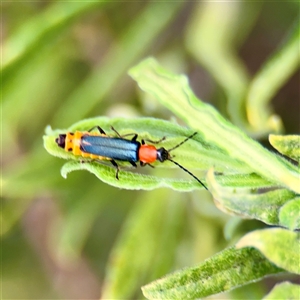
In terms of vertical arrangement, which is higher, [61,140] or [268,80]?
[61,140]

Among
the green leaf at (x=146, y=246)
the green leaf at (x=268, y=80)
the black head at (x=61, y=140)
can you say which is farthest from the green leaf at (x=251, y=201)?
the green leaf at (x=146, y=246)

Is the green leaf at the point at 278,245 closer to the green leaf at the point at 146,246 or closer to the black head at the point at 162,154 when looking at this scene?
the black head at the point at 162,154

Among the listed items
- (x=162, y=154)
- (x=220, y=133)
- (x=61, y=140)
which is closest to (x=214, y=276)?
(x=220, y=133)

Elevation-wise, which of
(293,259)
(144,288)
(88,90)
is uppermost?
(88,90)

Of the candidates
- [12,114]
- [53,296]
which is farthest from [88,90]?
[53,296]

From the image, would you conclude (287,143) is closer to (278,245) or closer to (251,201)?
(251,201)

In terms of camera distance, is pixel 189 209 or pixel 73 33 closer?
pixel 189 209

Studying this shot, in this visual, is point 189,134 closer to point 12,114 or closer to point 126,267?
point 126,267
